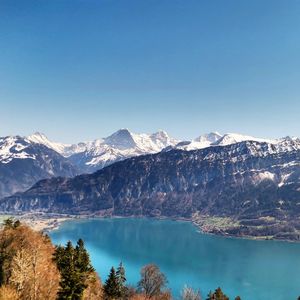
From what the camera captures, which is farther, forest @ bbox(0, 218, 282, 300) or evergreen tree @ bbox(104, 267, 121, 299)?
evergreen tree @ bbox(104, 267, 121, 299)

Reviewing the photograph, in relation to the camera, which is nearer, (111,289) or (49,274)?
(49,274)

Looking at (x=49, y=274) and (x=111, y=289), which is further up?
(x=49, y=274)

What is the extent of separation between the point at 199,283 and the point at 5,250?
126 metres

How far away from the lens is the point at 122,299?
2854 inches

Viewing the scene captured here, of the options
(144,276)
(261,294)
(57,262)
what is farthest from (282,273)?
(57,262)

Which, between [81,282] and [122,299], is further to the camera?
[122,299]

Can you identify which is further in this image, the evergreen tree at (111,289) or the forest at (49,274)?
the evergreen tree at (111,289)

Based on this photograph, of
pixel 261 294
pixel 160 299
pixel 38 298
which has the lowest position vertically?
pixel 261 294

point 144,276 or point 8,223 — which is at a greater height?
point 8,223

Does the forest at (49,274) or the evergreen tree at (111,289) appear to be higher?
the forest at (49,274)

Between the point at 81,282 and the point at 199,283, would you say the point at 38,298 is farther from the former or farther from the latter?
the point at 199,283

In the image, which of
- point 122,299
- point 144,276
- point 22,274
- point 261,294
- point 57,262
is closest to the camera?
point 22,274

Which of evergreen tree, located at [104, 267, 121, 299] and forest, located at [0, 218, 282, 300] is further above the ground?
forest, located at [0, 218, 282, 300]

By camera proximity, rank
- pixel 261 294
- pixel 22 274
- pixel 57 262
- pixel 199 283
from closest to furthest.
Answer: pixel 22 274
pixel 57 262
pixel 261 294
pixel 199 283
